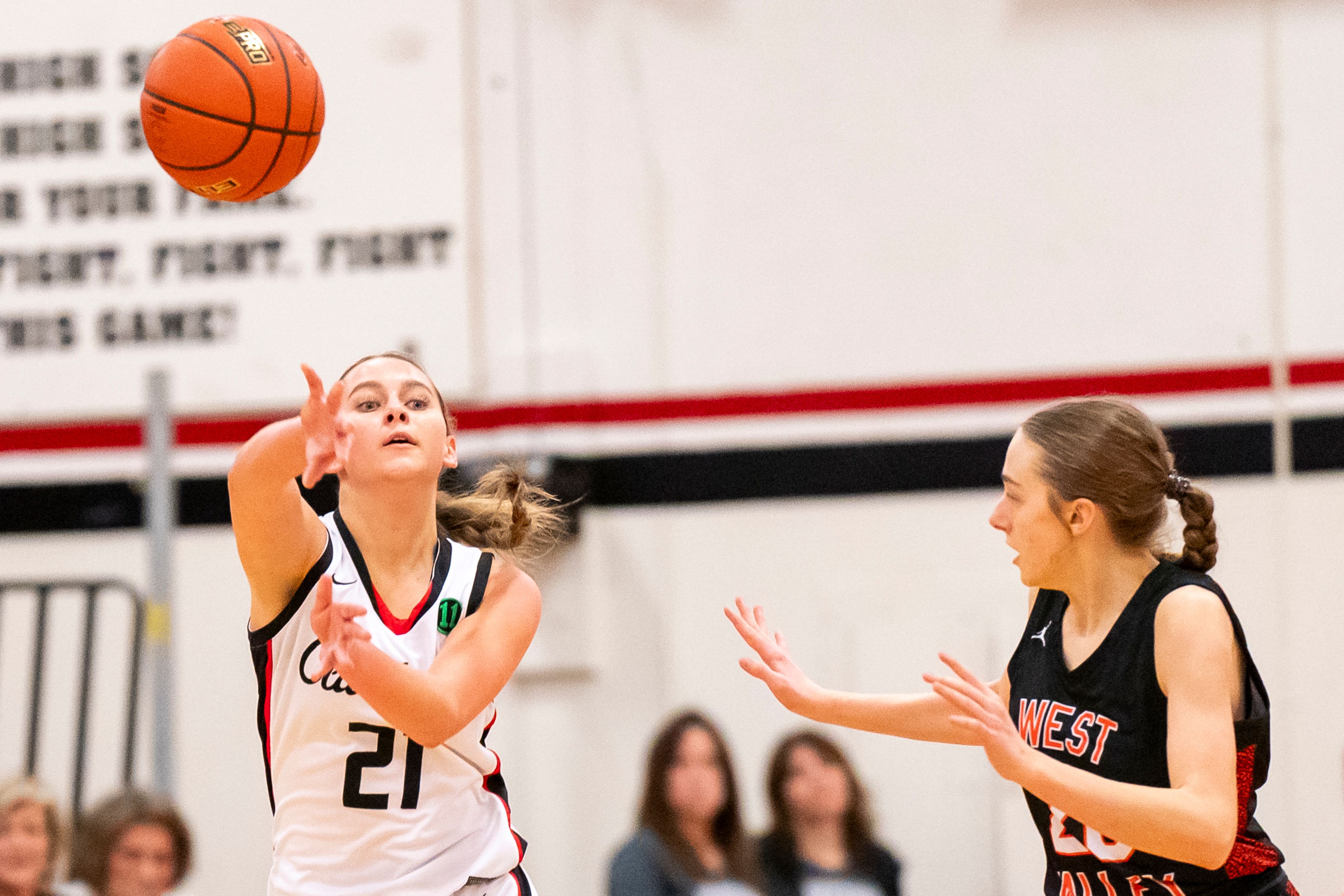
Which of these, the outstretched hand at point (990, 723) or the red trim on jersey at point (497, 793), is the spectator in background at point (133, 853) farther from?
the outstretched hand at point (990, 723)

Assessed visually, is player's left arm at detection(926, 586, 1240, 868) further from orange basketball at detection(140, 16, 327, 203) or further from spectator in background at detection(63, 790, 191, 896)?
spectator in background at detection(63, 790, 191, 896)

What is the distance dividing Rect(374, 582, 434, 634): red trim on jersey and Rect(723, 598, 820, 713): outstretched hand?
59cm

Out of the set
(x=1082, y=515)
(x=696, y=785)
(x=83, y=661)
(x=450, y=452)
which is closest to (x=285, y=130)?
(x=450, y=452)

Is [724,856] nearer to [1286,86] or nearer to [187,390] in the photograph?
[187,390]

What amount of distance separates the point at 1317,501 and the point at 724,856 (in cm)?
258

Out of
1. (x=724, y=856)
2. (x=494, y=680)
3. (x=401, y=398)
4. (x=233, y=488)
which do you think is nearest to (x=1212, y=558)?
(x=494, y=680)

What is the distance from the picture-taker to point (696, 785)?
480cm

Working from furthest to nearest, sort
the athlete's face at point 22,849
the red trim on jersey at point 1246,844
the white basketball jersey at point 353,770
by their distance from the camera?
the athlete's face at point 22,849 < the white basketball jersey at point 353,770 < the red trim on jersey at point 1246,844

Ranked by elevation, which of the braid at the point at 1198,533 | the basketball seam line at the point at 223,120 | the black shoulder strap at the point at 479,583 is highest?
the basketball seam line at the point at 223,120

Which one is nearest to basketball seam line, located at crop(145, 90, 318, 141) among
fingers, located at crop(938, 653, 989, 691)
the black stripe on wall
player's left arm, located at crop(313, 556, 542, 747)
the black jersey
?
player's left arm, located at crop(313, 556, 542, 747)

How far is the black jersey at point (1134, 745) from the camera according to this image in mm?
2254

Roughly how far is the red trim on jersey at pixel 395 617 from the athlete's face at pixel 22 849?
2.49 m

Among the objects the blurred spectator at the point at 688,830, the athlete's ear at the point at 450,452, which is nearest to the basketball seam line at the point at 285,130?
the athlete's ear at the point at 450,452

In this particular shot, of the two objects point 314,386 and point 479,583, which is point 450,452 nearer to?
point 479,583
